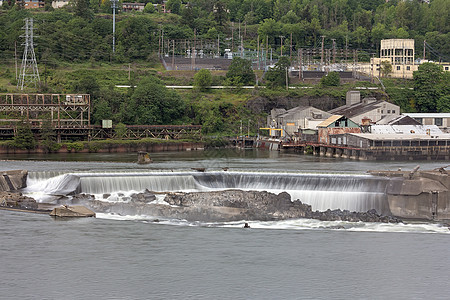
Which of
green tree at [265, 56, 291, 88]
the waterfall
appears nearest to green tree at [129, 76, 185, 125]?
green tree at [265, 56, 291, 88]

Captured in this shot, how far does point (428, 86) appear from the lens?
109938 millimetres

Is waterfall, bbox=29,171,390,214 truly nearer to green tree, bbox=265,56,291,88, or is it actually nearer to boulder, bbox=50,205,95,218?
boulder, bbox=50,205,95,218

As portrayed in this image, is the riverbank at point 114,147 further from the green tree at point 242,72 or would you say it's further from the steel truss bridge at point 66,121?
the green tree at point 242,72

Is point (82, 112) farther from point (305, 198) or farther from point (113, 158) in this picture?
point (305, 198)

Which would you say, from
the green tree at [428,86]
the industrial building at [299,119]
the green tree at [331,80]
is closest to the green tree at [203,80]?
the industrial building at [299,119]

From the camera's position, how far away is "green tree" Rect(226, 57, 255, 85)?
111312 millimetres

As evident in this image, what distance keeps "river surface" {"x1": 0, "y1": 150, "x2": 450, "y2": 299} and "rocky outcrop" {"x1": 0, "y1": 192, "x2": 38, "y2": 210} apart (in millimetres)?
1561

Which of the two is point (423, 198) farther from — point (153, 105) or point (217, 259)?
point (153, 105)

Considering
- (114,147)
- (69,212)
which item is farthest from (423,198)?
(114,147)

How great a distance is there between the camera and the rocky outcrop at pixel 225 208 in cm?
3922

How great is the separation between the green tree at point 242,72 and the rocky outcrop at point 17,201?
2837 inches

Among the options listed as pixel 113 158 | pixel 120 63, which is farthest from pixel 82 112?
pixel 120 63

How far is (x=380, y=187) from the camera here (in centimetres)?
4297

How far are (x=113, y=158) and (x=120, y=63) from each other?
180ft
